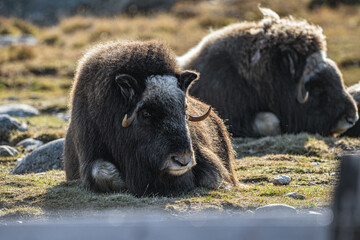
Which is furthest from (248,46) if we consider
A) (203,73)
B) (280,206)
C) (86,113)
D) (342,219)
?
(342,219)

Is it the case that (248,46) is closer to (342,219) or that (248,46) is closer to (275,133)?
(275,133)

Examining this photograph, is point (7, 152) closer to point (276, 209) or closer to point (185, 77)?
point (185, 77)

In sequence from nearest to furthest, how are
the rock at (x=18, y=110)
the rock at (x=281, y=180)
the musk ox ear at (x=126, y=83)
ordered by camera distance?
the musk ox ear at (x=126, y=83) < the rock at (x=281, y=180) < the rock at (x=18, y=110)

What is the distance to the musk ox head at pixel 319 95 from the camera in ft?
27.9

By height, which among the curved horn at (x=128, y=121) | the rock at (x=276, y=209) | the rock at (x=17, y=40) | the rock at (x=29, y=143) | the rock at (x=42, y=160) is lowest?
the rock at (x=17, y=40)

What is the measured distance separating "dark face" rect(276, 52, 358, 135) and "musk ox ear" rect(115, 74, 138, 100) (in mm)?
4240

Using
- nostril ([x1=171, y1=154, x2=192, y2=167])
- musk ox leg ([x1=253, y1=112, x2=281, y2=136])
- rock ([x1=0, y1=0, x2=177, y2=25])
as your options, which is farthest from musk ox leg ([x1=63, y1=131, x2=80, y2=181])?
Answer: rock ([x1=0, y1=0, x2=177, y2=25])

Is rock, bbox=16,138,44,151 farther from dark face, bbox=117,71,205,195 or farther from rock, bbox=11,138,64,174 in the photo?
dark face, bbox=117,71,205,195

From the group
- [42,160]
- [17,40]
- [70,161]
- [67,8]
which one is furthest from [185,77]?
[67,8]

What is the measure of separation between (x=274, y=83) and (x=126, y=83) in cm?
427

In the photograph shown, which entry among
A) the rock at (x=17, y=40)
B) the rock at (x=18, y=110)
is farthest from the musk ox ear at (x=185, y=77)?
the rock at (x=17, y=40)

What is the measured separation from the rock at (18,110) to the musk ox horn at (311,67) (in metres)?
4.69

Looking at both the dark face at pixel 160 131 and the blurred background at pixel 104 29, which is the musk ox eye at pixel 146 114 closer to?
the dark face at pixel 160 131

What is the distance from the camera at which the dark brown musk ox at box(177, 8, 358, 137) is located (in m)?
8.43
